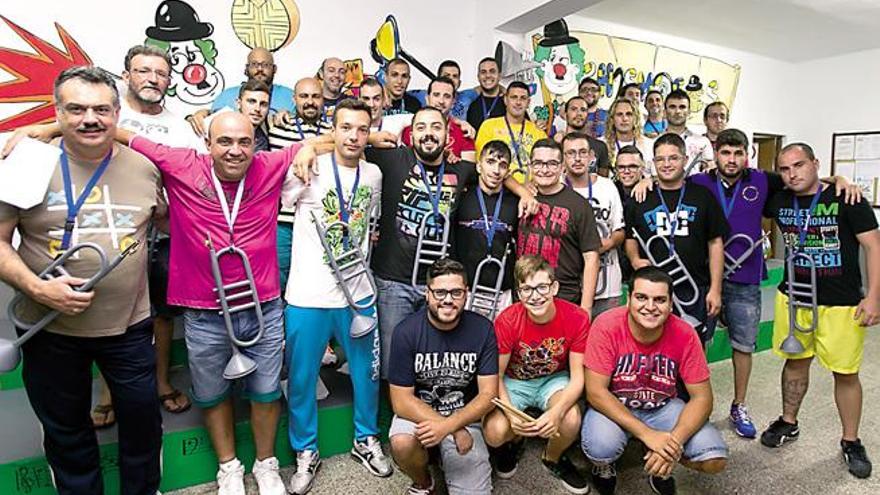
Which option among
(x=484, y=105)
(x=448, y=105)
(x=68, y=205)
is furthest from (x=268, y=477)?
(x=484, y=105)

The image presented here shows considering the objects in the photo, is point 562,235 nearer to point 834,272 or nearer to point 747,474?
point 834,272

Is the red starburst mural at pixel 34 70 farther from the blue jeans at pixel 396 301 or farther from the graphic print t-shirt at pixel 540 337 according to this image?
the graphic print t-shirt at pixel 540 337

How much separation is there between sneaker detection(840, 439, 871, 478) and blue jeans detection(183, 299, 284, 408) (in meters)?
2.66

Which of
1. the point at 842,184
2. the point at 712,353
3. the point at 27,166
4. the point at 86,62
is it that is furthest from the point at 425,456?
the point at 86,62

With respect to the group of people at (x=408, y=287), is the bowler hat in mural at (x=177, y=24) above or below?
above

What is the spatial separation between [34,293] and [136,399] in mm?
517

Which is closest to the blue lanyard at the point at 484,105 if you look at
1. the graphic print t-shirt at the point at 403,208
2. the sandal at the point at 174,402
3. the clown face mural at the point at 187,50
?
the graphic print t-shirt at the point at 403,208

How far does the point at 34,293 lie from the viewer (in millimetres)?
1626

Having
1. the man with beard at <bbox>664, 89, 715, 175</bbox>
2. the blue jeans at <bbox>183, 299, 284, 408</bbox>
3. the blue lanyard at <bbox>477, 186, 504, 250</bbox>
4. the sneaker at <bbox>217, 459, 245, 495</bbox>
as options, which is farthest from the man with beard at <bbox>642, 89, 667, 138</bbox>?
the sneaker at <bbox>217, 459, 245, 495</bbox>

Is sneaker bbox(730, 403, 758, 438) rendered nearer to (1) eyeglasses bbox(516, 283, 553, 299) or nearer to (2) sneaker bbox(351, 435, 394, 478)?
(1) eyeglasses bbox(516, 283, 553, 299)

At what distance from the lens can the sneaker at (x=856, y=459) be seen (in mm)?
2543

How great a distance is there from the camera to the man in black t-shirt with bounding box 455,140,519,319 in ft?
8.35

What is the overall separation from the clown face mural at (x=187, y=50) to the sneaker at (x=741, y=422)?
4.12 m

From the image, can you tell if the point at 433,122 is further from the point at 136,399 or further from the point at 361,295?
the point at 136,399
